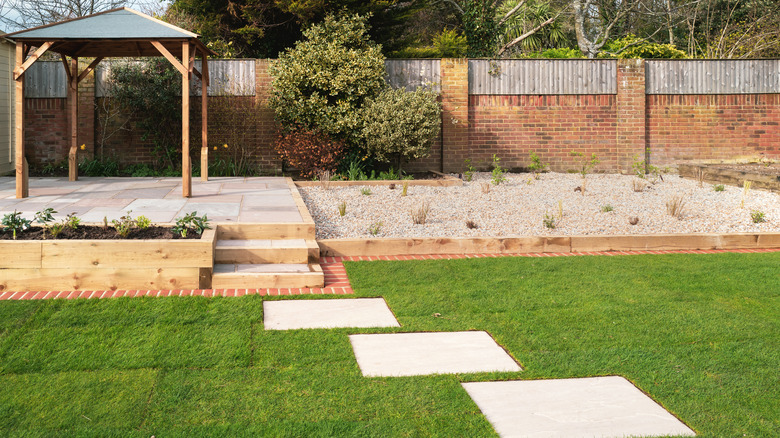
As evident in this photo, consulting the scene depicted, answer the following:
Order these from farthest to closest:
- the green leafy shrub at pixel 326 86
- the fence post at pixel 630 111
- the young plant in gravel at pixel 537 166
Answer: the fence post at pixel 630 111, the young plant in gravel at pixel 537 166, the green leafy shrub at pixel 326 86

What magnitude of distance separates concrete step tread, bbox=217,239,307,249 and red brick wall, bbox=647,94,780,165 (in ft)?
30.9

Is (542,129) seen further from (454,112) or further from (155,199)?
(155,199)

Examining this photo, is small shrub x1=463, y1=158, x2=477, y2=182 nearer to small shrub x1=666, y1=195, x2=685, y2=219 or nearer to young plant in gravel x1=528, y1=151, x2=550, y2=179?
young plant in gravel x1=528, y1=151, x2=550, y2=179

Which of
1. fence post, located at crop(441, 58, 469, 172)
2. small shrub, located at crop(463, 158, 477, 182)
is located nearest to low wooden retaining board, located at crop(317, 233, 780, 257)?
small shrub, located at crop(463, 158, 477, 182)

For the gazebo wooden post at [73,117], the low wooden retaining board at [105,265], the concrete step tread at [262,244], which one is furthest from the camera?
the gazebo wooden post at [73,117]

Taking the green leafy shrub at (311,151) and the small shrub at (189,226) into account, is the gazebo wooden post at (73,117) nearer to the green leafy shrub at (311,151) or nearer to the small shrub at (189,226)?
the green leafy shrub at (311,151)

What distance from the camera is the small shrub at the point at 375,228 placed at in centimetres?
725

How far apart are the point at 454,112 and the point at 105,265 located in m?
8.81

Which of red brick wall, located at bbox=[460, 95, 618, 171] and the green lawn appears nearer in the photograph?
the green lawn

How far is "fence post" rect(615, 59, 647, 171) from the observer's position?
43.5 ft

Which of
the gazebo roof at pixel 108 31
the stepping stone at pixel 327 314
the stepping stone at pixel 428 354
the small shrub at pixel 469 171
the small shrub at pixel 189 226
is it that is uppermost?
the gazebo roof at pixel 108 31

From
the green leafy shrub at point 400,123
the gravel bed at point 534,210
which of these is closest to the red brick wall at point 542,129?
the green leafy shrub at point 400,123

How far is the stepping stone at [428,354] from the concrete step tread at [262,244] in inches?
87.2

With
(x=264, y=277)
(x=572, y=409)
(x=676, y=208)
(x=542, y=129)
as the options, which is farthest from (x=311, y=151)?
(x=572, y=409)
